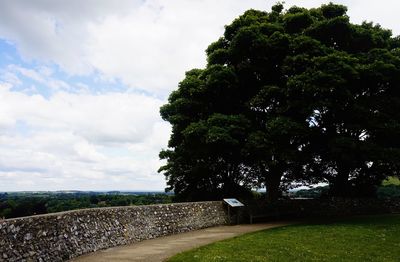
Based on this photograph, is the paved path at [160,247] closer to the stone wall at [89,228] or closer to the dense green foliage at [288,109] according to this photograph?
the stone wall at [89,228]

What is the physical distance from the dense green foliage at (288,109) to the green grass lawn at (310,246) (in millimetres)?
6563

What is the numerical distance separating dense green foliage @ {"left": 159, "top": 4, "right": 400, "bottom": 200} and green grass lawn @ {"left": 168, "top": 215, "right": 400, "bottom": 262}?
21.5 ft

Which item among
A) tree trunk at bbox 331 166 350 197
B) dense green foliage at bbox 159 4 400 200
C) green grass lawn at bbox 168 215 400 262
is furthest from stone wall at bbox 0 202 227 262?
tree trunk at bbox 331 166 350 197

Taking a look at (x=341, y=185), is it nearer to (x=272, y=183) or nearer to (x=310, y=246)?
(x=272, y=183)

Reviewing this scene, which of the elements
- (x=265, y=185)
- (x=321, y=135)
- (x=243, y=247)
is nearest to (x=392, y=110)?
(x=321, y=135)

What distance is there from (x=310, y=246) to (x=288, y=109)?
489 inches

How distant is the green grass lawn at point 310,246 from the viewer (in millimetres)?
13320

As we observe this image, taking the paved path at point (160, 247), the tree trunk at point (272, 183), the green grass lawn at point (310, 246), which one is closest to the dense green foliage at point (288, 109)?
the tree trunk at point (272, 183)

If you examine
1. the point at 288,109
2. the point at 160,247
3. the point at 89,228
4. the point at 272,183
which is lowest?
the point at 160,247

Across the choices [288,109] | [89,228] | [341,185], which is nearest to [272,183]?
[341,185]

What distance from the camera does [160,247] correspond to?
15.7m

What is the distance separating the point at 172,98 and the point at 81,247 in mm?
20353

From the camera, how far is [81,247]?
14.1 m

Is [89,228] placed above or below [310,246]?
above
